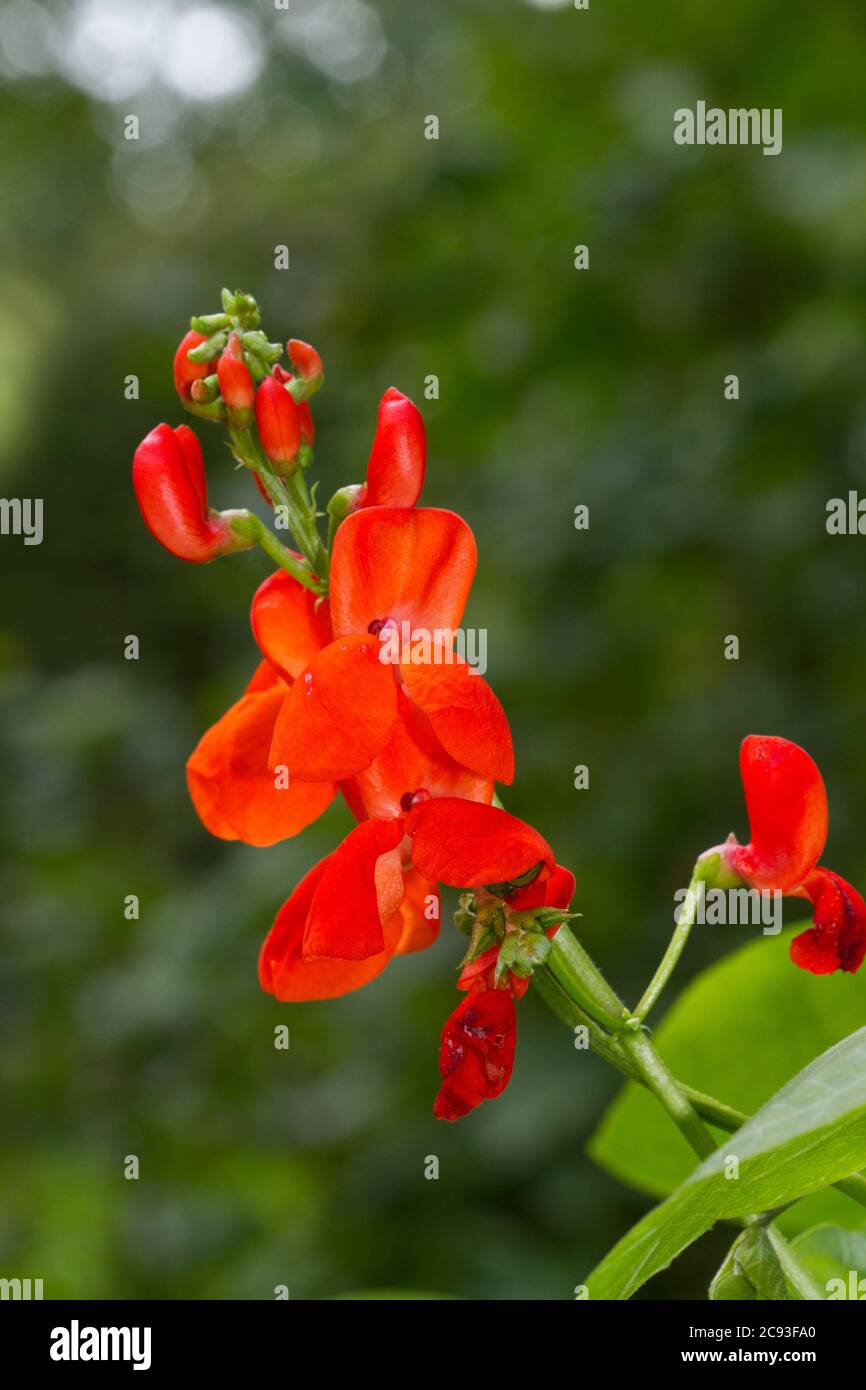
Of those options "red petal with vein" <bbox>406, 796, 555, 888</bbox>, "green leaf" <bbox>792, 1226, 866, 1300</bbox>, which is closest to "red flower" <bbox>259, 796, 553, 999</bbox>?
"red petal with vein" <bbox>406, 796, 555, 888</bbox>

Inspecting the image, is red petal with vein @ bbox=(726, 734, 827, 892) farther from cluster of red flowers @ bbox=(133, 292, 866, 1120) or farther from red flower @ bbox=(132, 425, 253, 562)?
red flower @ bbox=(132, 425, 253, 562)

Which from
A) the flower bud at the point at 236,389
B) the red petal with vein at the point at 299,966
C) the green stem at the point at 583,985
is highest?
the flower bud at the point at 236,389

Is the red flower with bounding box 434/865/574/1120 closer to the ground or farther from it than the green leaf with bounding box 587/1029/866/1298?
farther from it

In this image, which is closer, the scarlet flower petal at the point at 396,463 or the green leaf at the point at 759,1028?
the scarlet flower petal at the point at 396,463

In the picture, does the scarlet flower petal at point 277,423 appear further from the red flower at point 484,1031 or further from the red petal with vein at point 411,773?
the red flower at point 484,1031

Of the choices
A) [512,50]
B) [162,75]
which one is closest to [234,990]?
[512,50]

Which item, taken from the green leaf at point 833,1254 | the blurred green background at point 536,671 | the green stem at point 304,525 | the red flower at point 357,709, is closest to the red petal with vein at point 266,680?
the red flower at point 357,709
